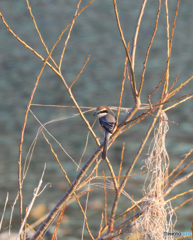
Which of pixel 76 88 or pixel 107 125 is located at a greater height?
pixel 76 88

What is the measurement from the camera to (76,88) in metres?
7.40

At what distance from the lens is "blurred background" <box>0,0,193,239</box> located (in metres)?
5.30

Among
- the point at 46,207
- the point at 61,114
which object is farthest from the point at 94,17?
the point at 46,207

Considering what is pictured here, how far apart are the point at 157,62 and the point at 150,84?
0.89m

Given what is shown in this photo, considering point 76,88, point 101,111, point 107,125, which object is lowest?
point 107,125

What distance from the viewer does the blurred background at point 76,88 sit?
5301 millimetres

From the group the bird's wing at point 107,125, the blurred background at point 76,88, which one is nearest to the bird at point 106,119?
the bird's wing at point 107,125

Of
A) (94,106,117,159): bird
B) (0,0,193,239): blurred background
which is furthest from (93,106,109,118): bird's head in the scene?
(0,0,193,239): blurred background

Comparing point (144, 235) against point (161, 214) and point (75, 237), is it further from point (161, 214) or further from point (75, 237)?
point (75, 237)

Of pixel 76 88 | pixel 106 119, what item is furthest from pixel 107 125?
pixel 76 88

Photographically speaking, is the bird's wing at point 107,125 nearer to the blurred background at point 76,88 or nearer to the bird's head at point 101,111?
the bird's head at point 101,111

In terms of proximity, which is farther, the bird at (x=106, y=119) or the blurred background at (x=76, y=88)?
the blurred background at (x=76, y=88)

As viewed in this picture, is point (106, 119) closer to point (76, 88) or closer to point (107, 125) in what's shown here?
point (107, 125)

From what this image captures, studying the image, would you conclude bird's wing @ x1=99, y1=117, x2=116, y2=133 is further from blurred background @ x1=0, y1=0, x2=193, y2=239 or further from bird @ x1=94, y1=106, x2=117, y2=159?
blurred background @ x1=0, y1=0, x2=193, y2=239
